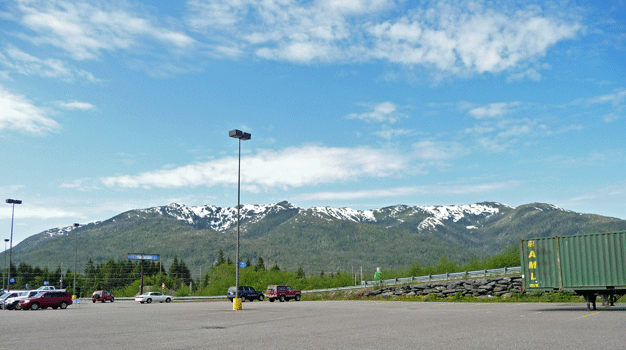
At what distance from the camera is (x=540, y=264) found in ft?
81.6

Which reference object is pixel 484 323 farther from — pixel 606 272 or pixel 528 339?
pixel 606 272

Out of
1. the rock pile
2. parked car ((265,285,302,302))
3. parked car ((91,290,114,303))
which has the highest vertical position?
the rock pile

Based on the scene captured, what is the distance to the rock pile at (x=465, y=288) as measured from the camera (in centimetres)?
3828

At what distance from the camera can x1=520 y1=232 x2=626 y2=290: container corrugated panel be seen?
2277 centimetres

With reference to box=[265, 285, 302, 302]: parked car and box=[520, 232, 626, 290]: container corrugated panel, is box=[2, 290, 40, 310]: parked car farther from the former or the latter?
box=[520, 232, 626, 290]: container corrugated panel

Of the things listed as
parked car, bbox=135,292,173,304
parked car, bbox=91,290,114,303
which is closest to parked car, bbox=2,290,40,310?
parked car, bbox=135,292,173,304

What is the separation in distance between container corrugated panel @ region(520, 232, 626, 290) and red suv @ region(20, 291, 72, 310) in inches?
1435

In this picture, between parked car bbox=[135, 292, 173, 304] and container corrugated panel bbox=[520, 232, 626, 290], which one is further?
parked car bbox=[135, 292, 173, 304]

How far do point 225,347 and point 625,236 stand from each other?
64.2 ft

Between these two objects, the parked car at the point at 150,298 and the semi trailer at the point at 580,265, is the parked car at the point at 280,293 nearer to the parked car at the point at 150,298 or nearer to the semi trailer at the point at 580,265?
the parked car at the point at 150,298

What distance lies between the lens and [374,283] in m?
50.8

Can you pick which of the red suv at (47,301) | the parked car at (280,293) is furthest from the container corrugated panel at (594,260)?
the red suv at (47,301)

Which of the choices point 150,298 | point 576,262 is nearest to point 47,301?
point 150,298

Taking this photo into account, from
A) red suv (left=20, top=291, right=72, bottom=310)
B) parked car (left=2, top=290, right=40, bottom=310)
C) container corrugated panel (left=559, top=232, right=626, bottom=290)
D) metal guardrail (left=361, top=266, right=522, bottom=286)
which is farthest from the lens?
metal guardrail (left=361, top=266, right=522, bottom=286)
